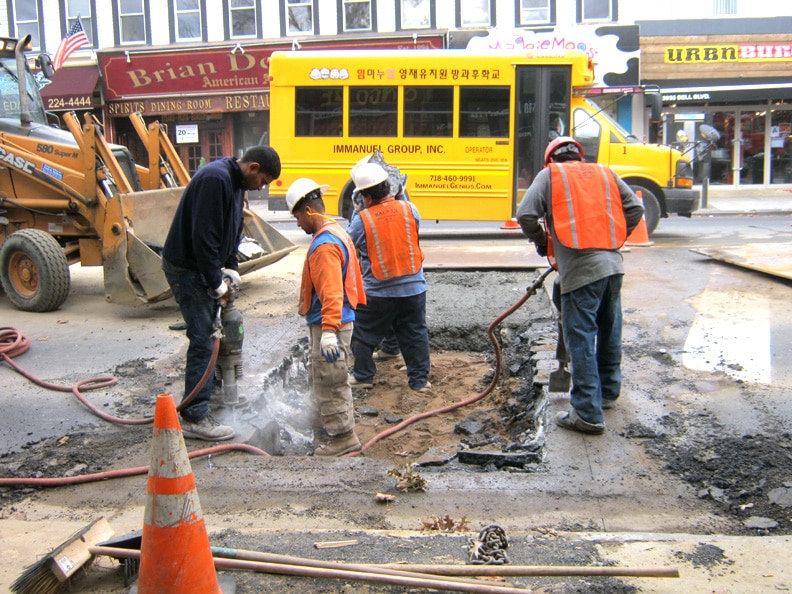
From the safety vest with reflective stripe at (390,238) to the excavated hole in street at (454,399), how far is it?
1071 millimetres

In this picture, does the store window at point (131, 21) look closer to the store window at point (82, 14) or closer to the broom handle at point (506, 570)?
the store window at point (82, 14)

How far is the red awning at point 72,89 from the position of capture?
2367cm

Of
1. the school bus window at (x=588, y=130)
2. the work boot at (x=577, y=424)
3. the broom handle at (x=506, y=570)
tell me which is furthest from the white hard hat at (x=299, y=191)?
the school bus window at (x=588, y=130)

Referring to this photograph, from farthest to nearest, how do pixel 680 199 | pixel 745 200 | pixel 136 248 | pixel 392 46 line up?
pixel 392 46 < pixel 745 200 < pixel 680 199 < pixel 136 248

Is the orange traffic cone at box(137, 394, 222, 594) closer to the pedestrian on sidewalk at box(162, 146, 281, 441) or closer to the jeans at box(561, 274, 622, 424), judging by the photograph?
the pedestrian on sidewalk at box(162, 146, 281, 441)

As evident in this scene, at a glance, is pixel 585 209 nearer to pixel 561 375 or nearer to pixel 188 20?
pixel 561 375

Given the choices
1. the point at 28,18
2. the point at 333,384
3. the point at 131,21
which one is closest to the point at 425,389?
the point at 333,384

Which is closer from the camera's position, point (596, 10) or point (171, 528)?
point (171, 528)

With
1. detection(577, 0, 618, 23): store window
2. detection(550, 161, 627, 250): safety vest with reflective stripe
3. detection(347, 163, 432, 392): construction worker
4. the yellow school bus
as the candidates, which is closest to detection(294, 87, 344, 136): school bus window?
the yellow school bus

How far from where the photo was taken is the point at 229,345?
5.17 metres

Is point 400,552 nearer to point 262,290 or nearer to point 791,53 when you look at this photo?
point 262,290

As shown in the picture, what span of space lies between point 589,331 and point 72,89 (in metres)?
23.0

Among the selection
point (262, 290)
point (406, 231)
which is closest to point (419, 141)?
point (262, 290)

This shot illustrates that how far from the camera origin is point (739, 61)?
21.1m
